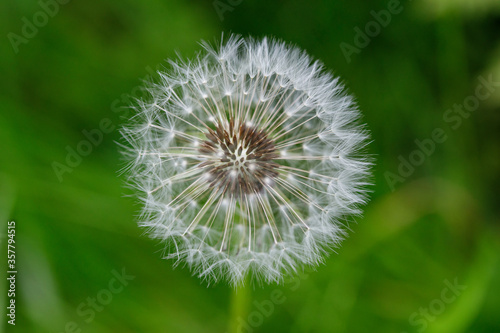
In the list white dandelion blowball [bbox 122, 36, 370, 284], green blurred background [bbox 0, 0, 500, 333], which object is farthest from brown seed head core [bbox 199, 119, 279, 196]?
green blurred background [bbox 0, 0, 500, 333]

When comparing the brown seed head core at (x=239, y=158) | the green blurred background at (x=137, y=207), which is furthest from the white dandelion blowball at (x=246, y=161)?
the green blurred background at (x=137, y=207)

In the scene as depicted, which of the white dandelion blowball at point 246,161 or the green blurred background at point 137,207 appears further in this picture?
the green blurred background at point 137,207

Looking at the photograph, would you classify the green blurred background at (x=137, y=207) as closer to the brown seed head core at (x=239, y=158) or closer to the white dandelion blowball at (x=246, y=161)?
the white dandelion blowball at (x=246, y=161)

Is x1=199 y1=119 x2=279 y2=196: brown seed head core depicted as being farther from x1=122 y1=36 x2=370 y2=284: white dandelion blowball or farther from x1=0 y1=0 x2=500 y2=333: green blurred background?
x1=0 y1=0 x2=500 y2=333: green blurred background

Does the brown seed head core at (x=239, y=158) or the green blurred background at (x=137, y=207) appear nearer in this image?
the brown seed head core at (x=239, y=158)

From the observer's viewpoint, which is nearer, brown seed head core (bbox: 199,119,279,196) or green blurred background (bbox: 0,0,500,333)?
brown seed head core (bbox: 199,119,279,196)

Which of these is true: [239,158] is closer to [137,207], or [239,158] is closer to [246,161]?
[246,161]

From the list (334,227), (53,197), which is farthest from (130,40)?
(334,227)
